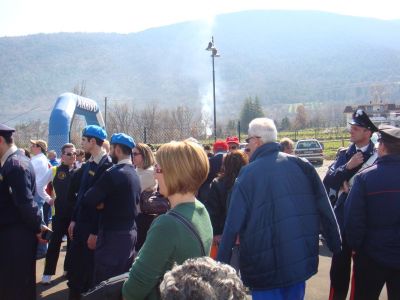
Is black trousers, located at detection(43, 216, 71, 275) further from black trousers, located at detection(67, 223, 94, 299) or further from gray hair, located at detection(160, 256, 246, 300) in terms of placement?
gray hair, located at detection(160, 256, 246, 300)

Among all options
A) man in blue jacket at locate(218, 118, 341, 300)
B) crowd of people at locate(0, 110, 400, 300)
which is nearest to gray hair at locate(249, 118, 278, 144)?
crowd of people at locate(0, 110, 400, 300)

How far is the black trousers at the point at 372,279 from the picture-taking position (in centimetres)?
344

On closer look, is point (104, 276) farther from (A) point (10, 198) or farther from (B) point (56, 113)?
(B) point (56, 113)

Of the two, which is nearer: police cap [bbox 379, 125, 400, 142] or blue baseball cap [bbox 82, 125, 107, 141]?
police cap [bbox 379, 125, 400, 142]

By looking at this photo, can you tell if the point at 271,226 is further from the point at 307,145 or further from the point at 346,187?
the point at 307,145

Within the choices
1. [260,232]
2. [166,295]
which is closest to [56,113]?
[260,232]

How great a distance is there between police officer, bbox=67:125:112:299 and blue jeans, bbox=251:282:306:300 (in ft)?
6.11

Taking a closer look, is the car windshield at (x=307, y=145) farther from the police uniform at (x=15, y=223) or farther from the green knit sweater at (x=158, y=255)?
the green knit sweater at (x=158, y=255)

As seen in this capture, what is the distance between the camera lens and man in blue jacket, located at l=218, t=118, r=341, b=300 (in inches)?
125

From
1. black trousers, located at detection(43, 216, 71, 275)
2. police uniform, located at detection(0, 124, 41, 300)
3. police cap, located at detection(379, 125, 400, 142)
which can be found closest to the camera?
police cap, located at detection(379, 125, 400, 142)

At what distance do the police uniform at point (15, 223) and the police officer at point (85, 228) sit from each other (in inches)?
21.5

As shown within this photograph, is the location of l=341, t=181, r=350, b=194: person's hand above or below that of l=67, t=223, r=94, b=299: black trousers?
above

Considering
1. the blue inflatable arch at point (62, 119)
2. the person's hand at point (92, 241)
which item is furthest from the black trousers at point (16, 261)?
the blue inflatable arch at point (62, 119)

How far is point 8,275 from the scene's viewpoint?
12.7ft
